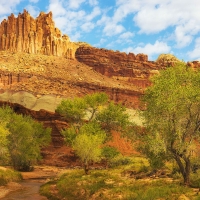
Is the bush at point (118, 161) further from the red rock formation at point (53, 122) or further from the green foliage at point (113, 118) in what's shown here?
the red rock formation at point (53, 122)

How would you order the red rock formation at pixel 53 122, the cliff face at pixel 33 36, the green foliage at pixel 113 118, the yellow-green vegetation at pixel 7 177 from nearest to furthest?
the yellow-green vegetation at pixel 7 177, the green foliage at pixel 113 118, the red rock formation at pixel 53 122, the cliff face at pixel 33 36

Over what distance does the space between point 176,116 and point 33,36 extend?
472 ft

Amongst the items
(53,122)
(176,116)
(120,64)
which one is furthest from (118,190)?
(120,64)

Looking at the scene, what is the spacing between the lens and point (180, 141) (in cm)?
2236

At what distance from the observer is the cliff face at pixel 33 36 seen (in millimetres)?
150938

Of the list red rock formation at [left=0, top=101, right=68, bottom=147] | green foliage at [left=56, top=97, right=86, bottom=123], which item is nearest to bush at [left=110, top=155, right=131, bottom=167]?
green foliage at [left=56, top=97, right=86, bottom=123]

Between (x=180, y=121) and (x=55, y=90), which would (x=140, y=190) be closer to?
(x=180, y=121)

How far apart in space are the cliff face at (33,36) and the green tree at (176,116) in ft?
433

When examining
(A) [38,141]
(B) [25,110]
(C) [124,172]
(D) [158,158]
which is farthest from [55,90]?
(D) [158,158]

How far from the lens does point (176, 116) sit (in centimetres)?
2347

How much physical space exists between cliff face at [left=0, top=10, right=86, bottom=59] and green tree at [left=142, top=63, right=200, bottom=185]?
433ft

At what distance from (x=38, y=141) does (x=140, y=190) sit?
32303mm

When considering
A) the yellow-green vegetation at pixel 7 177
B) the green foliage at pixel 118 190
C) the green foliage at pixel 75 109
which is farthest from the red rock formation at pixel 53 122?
the green foliage at pixel 118 190

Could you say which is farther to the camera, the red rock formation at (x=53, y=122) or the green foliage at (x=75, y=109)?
the red rock formation at (x=53, y=122)
